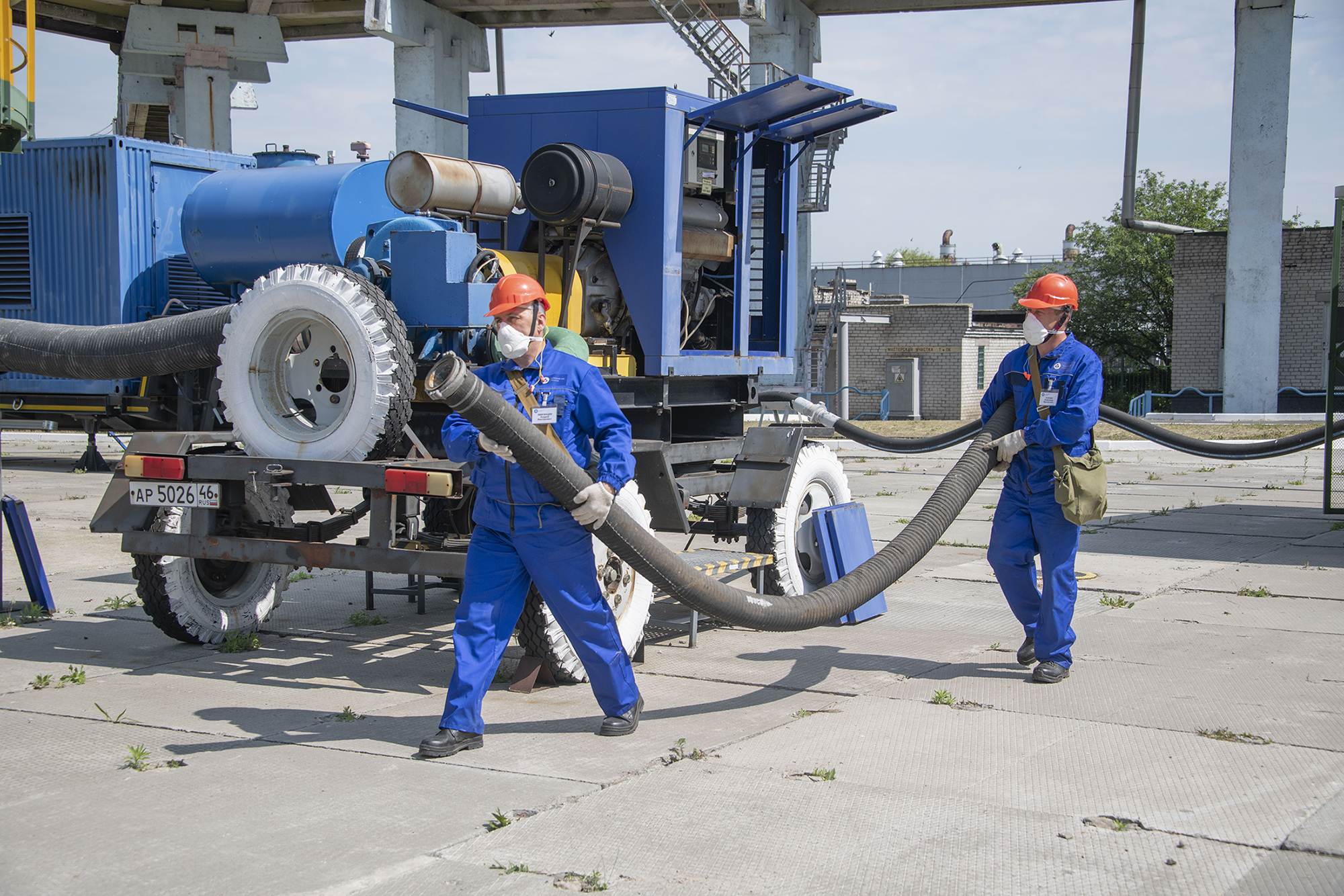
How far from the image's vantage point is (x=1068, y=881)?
3637 mm

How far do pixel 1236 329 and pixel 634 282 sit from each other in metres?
25.2

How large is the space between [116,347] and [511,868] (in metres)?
4.45

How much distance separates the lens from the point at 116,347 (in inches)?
268

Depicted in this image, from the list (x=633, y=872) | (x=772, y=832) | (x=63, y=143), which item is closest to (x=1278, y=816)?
(x=772, y=832)

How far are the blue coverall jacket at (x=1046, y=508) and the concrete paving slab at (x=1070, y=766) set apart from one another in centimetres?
86

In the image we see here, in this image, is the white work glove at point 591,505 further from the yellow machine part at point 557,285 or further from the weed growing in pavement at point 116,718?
the yellow machine part at point 557,285

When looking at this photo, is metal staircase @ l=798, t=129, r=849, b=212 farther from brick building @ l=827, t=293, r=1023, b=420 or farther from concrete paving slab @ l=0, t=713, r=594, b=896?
concrete paving slab @ l=0, t=713, r=594, b=896

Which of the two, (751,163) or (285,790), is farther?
(751,163)

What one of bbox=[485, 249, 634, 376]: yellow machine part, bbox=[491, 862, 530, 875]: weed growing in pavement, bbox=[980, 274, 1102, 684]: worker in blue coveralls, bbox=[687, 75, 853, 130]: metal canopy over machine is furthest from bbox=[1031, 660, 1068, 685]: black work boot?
bbox=[687, 75, 853, 130]: metal canopy over machine

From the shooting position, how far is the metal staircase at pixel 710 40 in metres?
30.2

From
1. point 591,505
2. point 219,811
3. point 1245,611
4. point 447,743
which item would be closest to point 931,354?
point 1245,611

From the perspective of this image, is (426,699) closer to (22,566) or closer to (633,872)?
(633,872)

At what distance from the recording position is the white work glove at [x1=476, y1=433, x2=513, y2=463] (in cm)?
475

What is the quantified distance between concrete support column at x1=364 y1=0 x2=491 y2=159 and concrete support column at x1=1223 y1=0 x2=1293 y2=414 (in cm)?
1808
